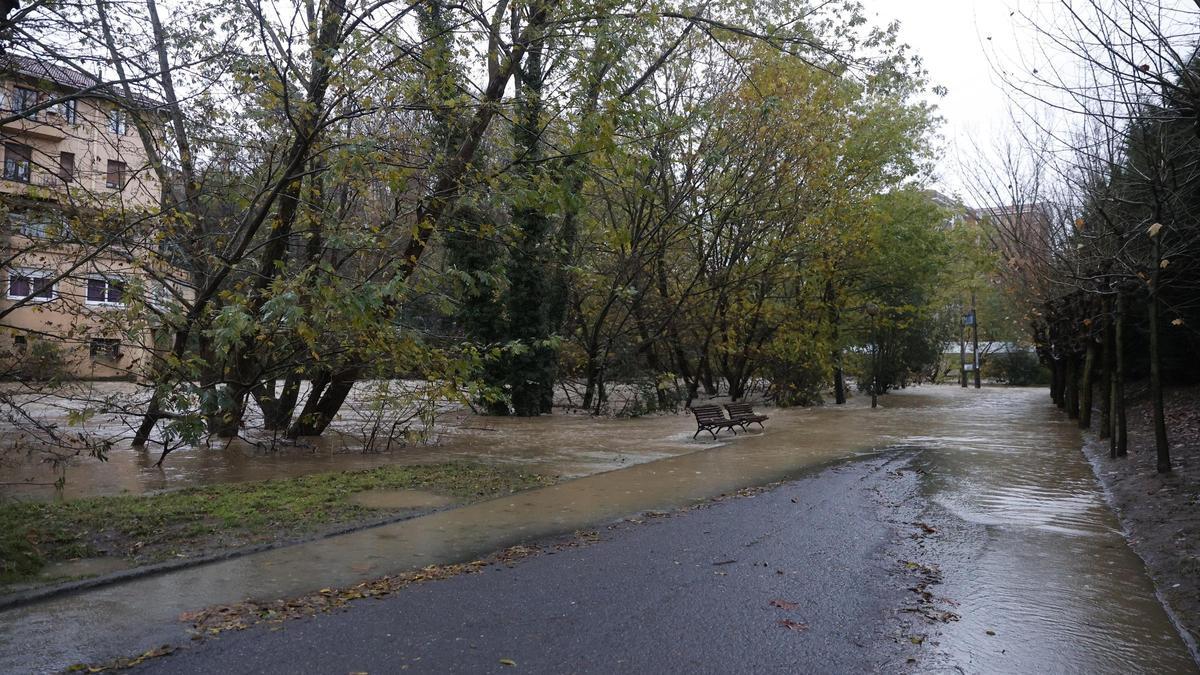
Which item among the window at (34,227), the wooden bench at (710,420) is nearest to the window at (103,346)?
the window at (34,227)

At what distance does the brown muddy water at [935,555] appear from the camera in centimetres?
500

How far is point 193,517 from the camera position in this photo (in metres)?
8.19

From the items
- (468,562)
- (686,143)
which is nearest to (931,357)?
(686,143)

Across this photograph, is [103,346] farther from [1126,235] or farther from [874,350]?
[874,350]

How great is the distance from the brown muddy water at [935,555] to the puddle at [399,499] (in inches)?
18.9

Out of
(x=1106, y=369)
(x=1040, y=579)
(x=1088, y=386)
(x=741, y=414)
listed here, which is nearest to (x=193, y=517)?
(x=1040, y=579)

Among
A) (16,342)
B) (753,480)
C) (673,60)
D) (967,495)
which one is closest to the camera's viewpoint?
(16,342)

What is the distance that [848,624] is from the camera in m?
5.32

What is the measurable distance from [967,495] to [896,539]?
10.4 ft

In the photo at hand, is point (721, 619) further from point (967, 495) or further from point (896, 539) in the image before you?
point (967, 495)

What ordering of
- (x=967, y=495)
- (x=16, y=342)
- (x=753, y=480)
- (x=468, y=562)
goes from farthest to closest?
(x=753, y=480), (x=967, y=495), (x=16, y=342), (x=468, y=562)

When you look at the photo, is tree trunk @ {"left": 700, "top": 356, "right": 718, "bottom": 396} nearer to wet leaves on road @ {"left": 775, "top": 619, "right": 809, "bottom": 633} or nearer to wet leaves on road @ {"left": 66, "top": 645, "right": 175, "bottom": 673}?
wet leaves on road @ {"left": 775, "top": 619, "right": 809, "bottom": 633}

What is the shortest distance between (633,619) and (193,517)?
5141 mm

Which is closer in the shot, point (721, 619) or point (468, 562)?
point (721, 619)
